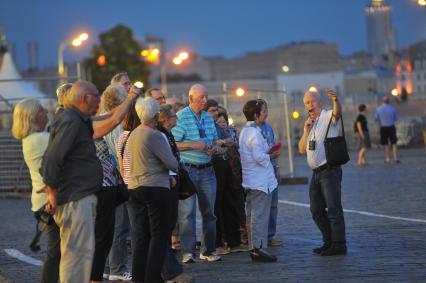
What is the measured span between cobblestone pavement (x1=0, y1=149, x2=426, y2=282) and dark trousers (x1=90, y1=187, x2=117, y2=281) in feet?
5.04

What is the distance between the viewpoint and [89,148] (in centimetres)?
898

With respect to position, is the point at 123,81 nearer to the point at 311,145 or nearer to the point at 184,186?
the point at 184,186

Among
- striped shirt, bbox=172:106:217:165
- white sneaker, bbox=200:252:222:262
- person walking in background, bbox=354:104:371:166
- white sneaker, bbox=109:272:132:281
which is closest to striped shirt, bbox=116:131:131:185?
white sneaker, bbox=109:272:132:281

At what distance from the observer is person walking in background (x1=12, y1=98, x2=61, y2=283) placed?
31.0ft

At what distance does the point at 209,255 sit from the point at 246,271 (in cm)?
104

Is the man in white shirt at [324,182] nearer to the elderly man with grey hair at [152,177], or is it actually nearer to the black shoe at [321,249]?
the black shoe at [321,249]

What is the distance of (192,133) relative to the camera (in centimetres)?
1270

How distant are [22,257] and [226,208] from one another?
2627mm

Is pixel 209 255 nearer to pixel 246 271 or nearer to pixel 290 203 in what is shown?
pixel 246 271

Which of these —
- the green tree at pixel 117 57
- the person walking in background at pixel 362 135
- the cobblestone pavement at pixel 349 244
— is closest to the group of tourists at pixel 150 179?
the cobblestone pavement at pixel 349 244

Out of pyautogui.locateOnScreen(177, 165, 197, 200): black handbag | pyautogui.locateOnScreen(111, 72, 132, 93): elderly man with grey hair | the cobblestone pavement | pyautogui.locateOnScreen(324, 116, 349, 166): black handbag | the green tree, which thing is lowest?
the cobblestone pavement

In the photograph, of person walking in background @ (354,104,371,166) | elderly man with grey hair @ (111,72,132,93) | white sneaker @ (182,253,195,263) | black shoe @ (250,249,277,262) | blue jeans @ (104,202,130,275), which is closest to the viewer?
blue jeans @ (104,202,130,275)

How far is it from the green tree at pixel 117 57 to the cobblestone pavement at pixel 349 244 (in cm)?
7151

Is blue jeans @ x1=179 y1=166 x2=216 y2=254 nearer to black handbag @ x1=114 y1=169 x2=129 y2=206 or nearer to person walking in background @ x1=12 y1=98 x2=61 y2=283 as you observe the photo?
black handbag @ x1=114 y1=169 x2=129 y2=206
